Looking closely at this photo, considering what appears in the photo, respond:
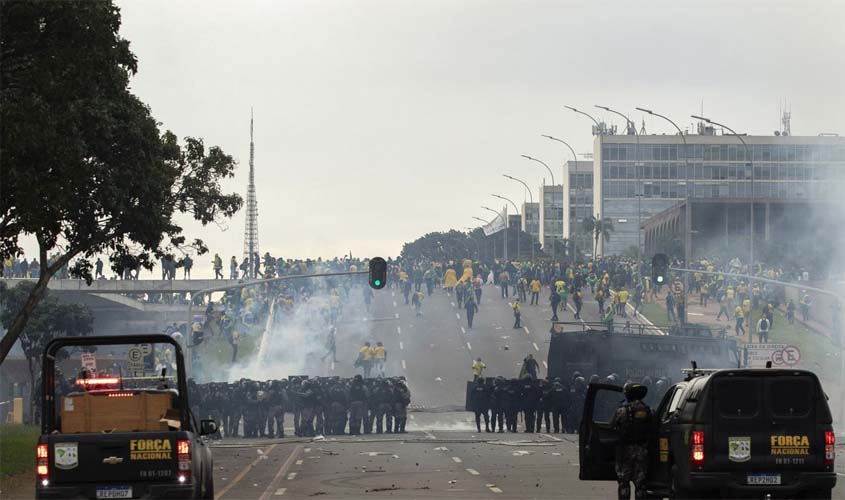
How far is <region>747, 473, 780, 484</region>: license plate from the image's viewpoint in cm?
1845

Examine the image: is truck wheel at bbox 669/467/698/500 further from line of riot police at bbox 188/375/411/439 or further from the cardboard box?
line of riot police at bbox 188/375/411/439

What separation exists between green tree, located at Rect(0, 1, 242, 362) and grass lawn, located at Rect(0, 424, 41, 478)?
1925 millimetres

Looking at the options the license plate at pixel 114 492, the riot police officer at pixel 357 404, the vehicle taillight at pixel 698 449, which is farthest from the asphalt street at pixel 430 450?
the license plate at pixel 114 492

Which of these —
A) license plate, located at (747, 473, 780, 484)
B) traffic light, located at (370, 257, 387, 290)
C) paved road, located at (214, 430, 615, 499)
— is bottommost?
paved road, located at (214, 430, 615, 499)

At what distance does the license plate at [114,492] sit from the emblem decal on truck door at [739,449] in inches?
270

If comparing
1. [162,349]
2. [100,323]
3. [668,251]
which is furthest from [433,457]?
[668,251]

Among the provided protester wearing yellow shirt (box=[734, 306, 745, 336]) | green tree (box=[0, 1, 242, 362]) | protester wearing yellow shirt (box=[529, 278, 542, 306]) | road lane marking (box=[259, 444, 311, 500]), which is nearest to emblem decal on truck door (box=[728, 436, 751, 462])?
road lane marking (box=[259, 444, 311, 500])

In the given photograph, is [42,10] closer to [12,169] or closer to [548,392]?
[12,169]

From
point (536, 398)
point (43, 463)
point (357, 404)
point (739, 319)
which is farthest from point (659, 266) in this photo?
point (43, 463)

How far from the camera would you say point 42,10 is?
28.7 meters

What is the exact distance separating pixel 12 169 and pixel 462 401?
1306 inches

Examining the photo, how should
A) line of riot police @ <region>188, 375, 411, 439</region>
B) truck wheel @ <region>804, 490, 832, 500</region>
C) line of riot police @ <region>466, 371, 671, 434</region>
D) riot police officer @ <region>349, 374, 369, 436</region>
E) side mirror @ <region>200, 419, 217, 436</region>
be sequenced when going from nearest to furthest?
truck wheel @ <region>804, 490, 832, 500</region>, side mirror @ <region>200, 419, 217, 436</region>, line of riot police @ <region>188, 375, 411, 439</region>, riot police officer @ <region>349, 374, 369, 436</region>, line of riot police @ <region>466, 371, 671, 434</region>

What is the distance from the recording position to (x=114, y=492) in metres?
18.1

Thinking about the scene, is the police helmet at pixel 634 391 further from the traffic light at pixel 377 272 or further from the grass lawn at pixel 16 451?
the traffic light at pixel 377 272
